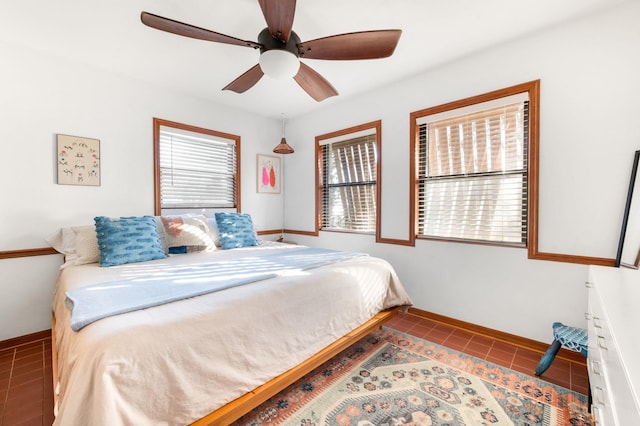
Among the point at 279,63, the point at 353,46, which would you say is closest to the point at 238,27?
the point at 279,63

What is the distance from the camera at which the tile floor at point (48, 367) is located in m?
1.67

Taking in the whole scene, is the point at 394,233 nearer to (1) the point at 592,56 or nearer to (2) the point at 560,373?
(2) the point at 560,373

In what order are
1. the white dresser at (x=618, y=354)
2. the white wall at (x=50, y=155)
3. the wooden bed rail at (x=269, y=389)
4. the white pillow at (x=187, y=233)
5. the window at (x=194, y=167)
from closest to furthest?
the white dresser at (x=618, y=354)
the wooden bed rail at (x=269, y=389)
the white wall at (x=50, y=155)
the white pillow at (x=187, y=233)
the window at (x=194, y=167)

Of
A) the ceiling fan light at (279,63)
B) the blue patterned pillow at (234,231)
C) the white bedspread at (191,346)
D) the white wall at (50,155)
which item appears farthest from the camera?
the blue patterned pillow at (234,231)

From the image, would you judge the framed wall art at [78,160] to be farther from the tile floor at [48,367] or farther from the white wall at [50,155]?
the tile floor at [48,367]

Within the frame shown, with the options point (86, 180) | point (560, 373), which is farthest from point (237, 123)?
point (560, 373)

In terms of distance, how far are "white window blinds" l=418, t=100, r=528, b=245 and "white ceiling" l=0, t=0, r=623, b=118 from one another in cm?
65

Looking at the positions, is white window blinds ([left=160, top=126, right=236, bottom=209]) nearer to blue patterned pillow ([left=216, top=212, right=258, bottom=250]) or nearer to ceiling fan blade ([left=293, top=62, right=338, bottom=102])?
blue patterned pillow ([left=216, top=212, right=258, bottom=250])

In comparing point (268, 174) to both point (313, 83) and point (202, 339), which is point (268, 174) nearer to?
point (313, 83)

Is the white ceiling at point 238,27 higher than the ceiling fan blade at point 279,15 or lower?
higher

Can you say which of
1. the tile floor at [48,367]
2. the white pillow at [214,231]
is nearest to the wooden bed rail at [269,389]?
the tile floor at [48,367]

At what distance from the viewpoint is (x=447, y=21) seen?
7.07 ft

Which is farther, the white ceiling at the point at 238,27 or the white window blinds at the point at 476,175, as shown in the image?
the white window blinds at the point at 476,175

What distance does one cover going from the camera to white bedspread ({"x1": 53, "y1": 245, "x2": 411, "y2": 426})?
→ 99cm
